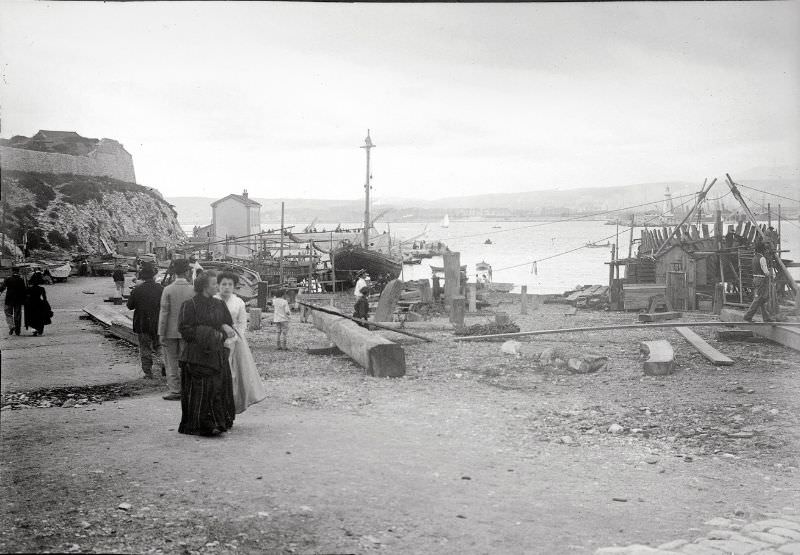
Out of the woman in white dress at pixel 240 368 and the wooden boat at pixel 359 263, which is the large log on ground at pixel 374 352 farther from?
the wooden boat at pixel 359 263

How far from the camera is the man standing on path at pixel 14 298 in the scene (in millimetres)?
10312

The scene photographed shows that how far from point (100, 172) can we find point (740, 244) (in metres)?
16.2

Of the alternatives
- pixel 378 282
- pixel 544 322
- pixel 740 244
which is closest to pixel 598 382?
pixel 544 322

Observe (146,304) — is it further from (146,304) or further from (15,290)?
(15,290)

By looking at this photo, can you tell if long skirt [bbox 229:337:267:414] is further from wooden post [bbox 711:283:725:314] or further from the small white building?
wooden post [bbox 711:283:725:314]

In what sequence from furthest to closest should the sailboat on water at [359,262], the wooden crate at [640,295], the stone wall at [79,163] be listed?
the sailboat on water at [359,262], the wooden crate at [640,295], the stone wall at [79,163]

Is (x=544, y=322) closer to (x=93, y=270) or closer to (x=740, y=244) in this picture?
(x=740, y=244)

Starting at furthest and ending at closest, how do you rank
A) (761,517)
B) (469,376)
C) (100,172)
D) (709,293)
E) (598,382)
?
(709,293) < (100,172) < (469,376) < (598,382) < (761,517)

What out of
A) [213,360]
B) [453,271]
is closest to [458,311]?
[453,271]

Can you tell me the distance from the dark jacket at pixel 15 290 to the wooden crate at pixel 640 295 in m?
16.6

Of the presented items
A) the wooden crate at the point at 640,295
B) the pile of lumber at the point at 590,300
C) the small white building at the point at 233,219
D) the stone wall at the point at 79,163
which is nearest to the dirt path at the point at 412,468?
the small white building at the point at 233,219

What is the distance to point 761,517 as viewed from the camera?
14.1ft

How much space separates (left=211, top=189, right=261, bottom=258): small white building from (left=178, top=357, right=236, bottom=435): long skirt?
4.19m

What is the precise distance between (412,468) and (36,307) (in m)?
8.27
